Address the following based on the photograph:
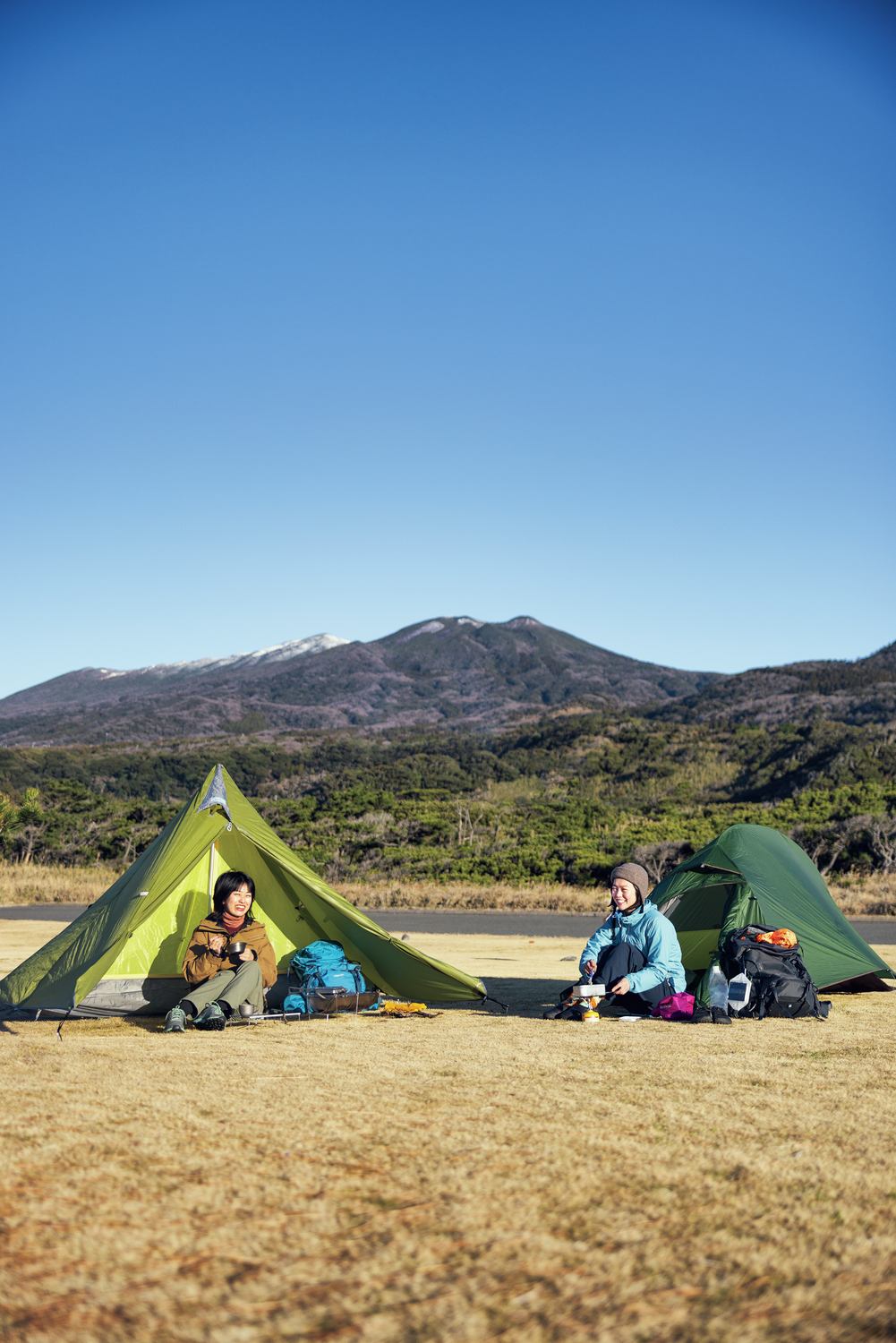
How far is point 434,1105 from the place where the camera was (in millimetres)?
4301

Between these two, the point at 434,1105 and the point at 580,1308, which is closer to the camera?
the point at 580,1308

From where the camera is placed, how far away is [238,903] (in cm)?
745

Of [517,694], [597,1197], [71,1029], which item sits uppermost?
[517,694]

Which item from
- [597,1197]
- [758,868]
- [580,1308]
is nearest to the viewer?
[580,1308]

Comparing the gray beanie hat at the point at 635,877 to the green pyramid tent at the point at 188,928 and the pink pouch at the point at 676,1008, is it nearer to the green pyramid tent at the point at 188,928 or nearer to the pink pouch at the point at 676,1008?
the pink pouch at the point at 676,1008

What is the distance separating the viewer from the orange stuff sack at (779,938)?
7.87 meters

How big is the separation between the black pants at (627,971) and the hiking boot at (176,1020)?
2.86 metres

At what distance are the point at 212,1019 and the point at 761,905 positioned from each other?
15.8 feet

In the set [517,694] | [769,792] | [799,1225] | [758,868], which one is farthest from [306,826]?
[517,694]

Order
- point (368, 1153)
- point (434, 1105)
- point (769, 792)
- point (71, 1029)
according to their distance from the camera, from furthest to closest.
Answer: point (769, 792) → point (71, 1029) → point (434, 1105) → point (368, 1153)

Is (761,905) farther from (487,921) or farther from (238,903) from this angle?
(487,921)

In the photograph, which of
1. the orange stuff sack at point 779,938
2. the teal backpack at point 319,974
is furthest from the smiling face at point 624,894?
the teal backpack at point 319,974

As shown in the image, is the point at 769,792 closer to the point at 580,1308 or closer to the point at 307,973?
the point at 307,973

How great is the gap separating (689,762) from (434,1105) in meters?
40.3
